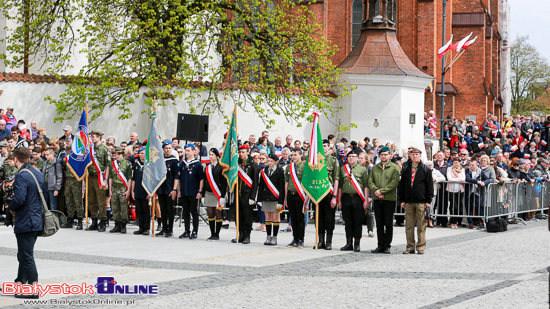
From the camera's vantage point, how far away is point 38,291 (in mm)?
10188

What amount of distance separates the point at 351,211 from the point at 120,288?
686 centimetres

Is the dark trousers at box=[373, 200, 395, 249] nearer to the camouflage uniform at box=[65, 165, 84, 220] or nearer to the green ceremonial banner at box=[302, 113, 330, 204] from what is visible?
the green ceremonial banner at box=[302, 113, 330, 204]

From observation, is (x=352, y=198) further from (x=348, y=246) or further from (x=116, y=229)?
(x=116, y=229)

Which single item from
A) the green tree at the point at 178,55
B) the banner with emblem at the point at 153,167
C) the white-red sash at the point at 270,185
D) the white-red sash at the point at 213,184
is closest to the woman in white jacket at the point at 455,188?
the white-red sash at the point at 270,185

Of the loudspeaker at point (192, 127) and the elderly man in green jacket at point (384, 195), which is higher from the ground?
the loudspeaker at point (192, 127)

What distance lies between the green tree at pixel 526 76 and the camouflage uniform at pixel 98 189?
237 feet

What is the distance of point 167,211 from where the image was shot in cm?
1872

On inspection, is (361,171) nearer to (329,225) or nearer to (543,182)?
(329,225)

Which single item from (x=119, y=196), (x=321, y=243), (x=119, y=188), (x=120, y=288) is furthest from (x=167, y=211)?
(x=120, y=288)

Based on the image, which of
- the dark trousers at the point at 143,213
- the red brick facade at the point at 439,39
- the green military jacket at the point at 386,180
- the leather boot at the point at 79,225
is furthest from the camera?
the red brick facade at the point at 439,39

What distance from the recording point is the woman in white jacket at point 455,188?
2222cm

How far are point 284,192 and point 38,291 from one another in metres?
7.64

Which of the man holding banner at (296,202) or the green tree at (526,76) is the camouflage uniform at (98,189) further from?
the green tree at (526,76)

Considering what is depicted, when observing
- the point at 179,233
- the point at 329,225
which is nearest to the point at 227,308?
the point at 329,225
